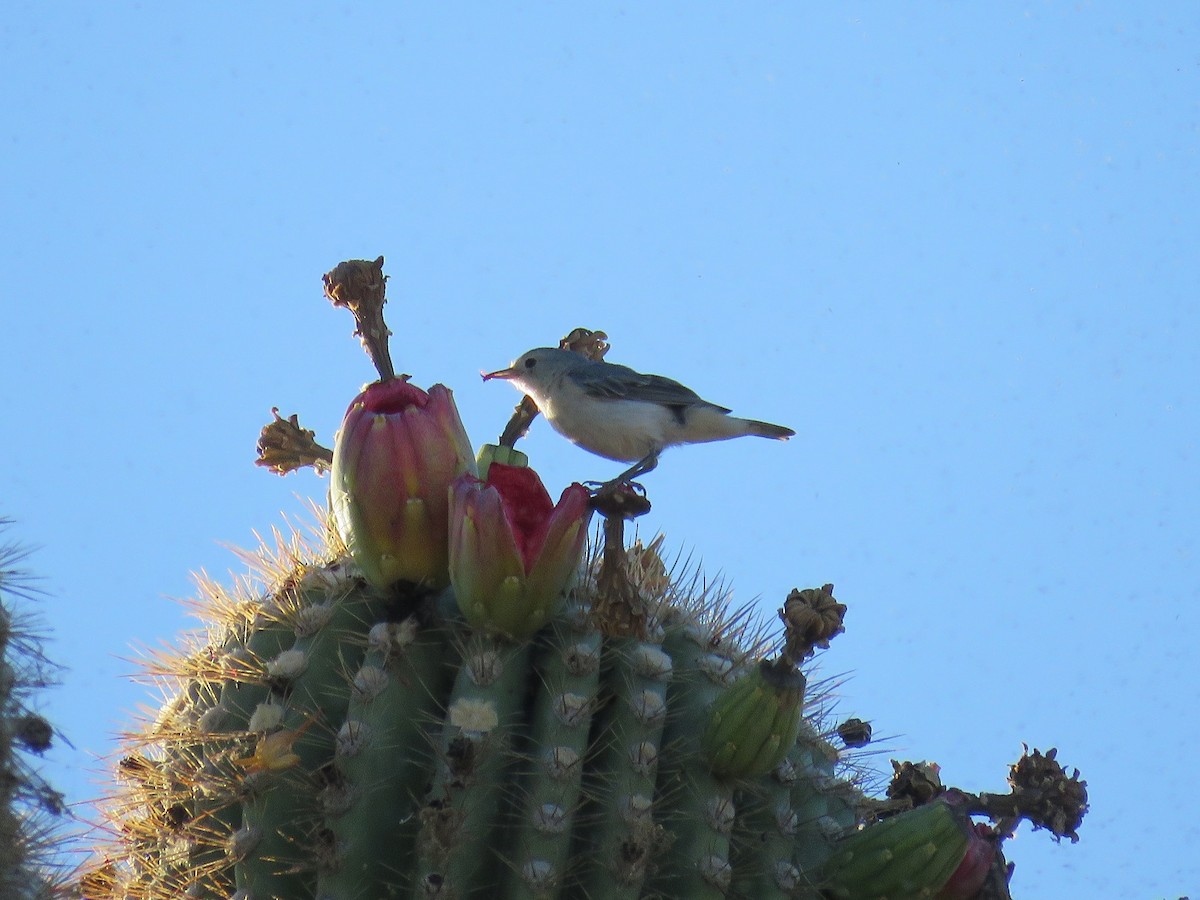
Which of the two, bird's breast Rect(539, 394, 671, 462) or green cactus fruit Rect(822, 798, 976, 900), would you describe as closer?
green cactus fruit Rect(822, 798, 976, 900)

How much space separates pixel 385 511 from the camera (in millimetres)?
3398

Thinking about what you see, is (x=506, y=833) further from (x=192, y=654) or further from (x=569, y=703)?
(x=192, y=654)

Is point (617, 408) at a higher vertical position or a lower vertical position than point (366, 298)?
higher

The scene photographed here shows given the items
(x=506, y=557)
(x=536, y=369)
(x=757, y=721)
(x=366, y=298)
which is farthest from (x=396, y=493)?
(x=536, y=369)

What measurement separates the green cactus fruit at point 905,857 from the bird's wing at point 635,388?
2.62 m

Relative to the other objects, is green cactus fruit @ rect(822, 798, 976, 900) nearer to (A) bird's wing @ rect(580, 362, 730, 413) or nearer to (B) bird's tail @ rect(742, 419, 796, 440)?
(A) bird's wing @ rect(580, 362, 730, 413)

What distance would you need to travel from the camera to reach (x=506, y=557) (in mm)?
3275

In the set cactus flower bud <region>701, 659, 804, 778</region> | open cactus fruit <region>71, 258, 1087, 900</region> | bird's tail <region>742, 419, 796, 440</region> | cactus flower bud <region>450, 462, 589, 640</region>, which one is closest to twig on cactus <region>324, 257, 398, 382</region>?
open cactus fruit <region>71, 258, 1087, 900</region>

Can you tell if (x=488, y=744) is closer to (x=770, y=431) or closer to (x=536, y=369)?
(x=536, y=369)

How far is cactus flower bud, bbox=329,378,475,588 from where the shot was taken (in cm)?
340

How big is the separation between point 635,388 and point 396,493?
2.47 m

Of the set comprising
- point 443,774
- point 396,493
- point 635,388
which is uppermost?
point 635,388

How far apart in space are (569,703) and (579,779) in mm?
168

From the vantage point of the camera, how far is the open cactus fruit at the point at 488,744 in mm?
3076
